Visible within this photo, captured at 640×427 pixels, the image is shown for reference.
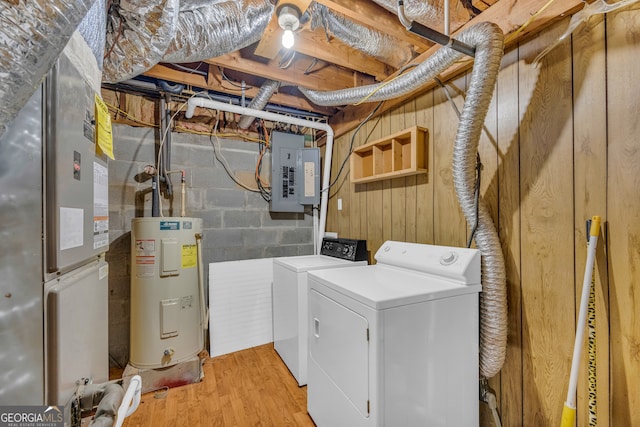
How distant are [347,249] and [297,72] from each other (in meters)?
1.48

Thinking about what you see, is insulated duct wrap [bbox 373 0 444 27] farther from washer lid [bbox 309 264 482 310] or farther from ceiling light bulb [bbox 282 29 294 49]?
washer lid [bbox 309 264 482 310]

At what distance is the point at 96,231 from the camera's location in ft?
2.88

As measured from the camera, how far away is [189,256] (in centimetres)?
206

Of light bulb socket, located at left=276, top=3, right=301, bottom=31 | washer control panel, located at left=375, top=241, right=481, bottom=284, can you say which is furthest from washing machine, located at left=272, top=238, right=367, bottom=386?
light bulb socket, located at left=276, top=3, right=301, bottom=31

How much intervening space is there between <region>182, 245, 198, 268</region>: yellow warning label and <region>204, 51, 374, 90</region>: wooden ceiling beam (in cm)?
133

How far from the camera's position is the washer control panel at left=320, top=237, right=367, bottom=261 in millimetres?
2179

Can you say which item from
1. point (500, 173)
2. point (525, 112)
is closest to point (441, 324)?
point (500, 173)

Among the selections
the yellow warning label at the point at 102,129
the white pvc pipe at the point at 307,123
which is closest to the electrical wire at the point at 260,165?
the white pvc pipe at the point at 307,123

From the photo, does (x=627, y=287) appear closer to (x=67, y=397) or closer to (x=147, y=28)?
(x=67, y=397)

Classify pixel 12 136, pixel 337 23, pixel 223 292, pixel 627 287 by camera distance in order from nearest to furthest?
pixel 12 136
pixel 627 287
pixel 337 23
pixel 223 292

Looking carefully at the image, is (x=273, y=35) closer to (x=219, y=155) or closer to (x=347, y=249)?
(x=219, y=155)

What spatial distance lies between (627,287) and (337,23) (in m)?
1.80

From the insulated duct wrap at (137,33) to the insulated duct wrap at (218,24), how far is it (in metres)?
0.15

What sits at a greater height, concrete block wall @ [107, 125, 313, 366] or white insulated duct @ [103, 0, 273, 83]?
white insulated duct @ [103, 0, 273, 83]
